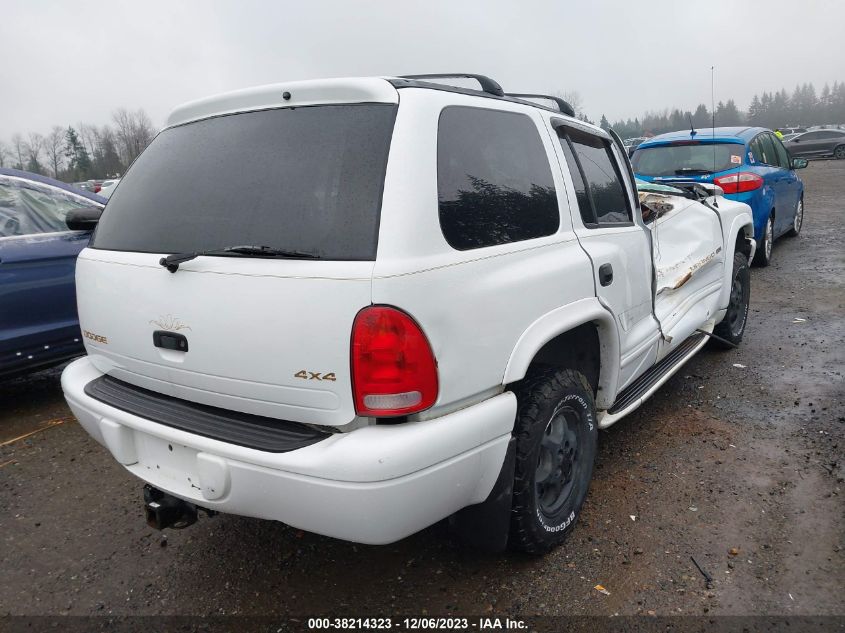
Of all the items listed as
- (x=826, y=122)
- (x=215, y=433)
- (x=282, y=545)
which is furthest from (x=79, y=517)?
(x=826, y=122)

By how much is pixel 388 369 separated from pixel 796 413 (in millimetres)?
3172

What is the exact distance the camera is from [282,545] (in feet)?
9.06

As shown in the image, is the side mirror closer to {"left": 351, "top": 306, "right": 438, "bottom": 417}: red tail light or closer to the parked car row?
{"left": 351, "top": 306, "right": 438, "bottom": 417}: red tail light

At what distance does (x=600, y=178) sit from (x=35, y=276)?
12.3 ft

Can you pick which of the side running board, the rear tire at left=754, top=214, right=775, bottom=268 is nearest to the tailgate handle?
the side running board

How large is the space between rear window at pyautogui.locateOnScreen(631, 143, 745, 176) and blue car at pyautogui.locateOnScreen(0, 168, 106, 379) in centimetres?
630

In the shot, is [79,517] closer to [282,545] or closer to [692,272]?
[282,545]

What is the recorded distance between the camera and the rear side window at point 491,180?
82.2 inches

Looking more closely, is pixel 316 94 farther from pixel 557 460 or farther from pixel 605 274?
pixel 557 460

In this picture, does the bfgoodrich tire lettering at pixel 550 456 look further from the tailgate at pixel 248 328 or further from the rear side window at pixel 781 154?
the rear side window at pixel 781 154

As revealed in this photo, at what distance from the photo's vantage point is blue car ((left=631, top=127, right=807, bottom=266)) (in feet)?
24.0

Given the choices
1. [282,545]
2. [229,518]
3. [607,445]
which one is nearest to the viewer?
[282,545]

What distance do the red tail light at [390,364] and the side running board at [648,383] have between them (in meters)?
1.41

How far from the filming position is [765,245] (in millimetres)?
8039
